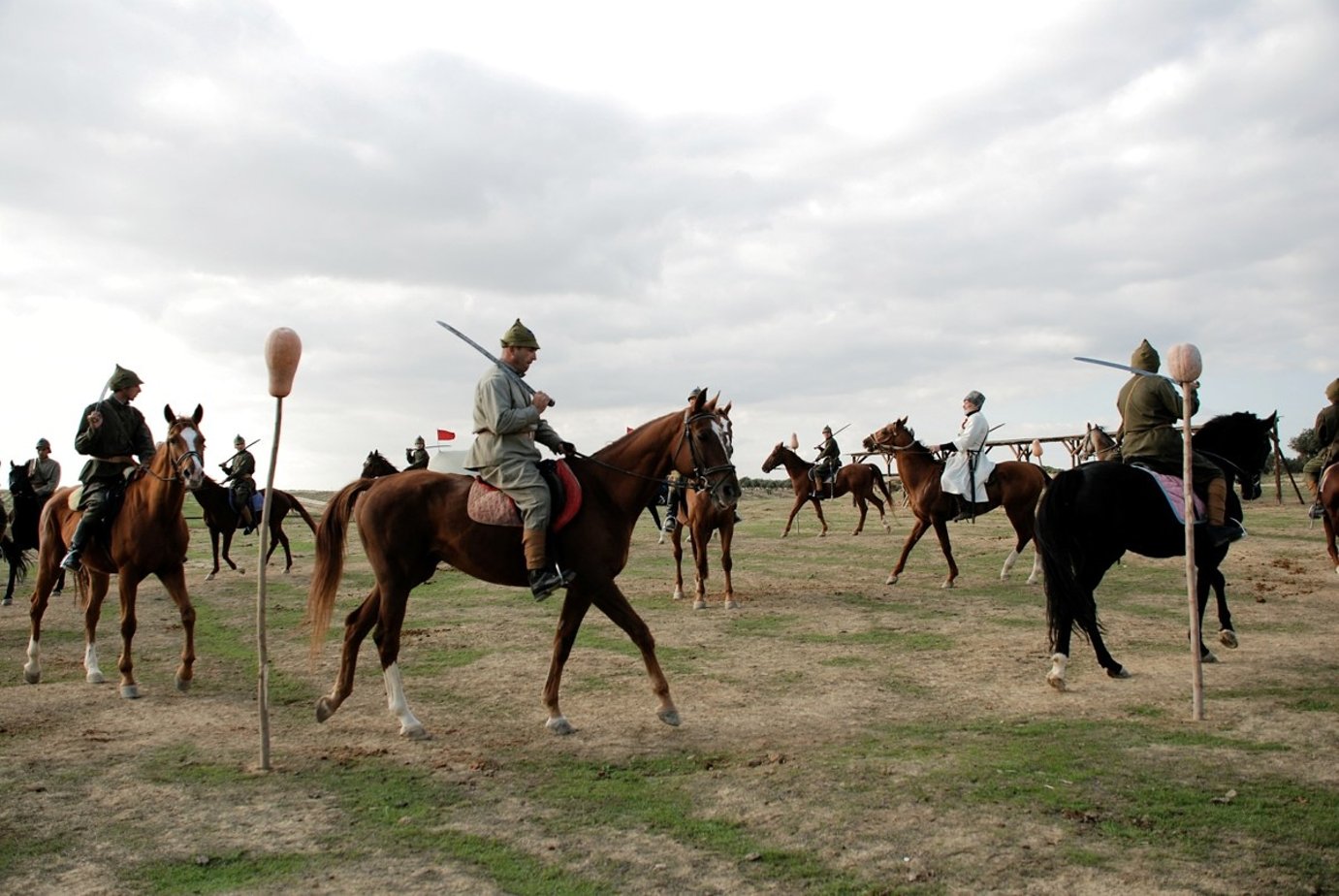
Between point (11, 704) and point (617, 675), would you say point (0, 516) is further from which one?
point (617, 675)

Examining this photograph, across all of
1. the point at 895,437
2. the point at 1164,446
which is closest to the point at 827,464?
the point at 895,437

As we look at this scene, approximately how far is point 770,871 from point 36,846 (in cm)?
342

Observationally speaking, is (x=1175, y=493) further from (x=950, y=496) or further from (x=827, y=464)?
(x=827, y=464)

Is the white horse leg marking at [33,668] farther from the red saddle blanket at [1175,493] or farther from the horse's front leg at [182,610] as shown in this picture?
the red saddle blanket at [1175,493]

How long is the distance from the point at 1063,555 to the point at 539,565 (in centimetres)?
414

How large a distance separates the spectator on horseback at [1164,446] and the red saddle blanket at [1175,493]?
119mm

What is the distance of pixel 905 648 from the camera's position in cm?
920

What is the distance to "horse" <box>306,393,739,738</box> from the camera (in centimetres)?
663

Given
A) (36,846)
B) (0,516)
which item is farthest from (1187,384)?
(0,516)

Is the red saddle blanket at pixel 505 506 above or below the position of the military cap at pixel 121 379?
below

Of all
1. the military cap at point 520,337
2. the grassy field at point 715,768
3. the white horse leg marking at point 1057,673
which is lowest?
the grassy field at point 715,768

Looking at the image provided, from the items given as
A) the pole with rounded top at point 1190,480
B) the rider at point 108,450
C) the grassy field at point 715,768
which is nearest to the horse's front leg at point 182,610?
the grassy field at point 715,768

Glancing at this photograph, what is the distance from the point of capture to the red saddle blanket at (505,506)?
21.9 feet

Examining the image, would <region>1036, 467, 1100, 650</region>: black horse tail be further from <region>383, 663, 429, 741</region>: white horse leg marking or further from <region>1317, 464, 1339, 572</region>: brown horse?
<region>1317, 464, 1339, 572</region>: brown horse
